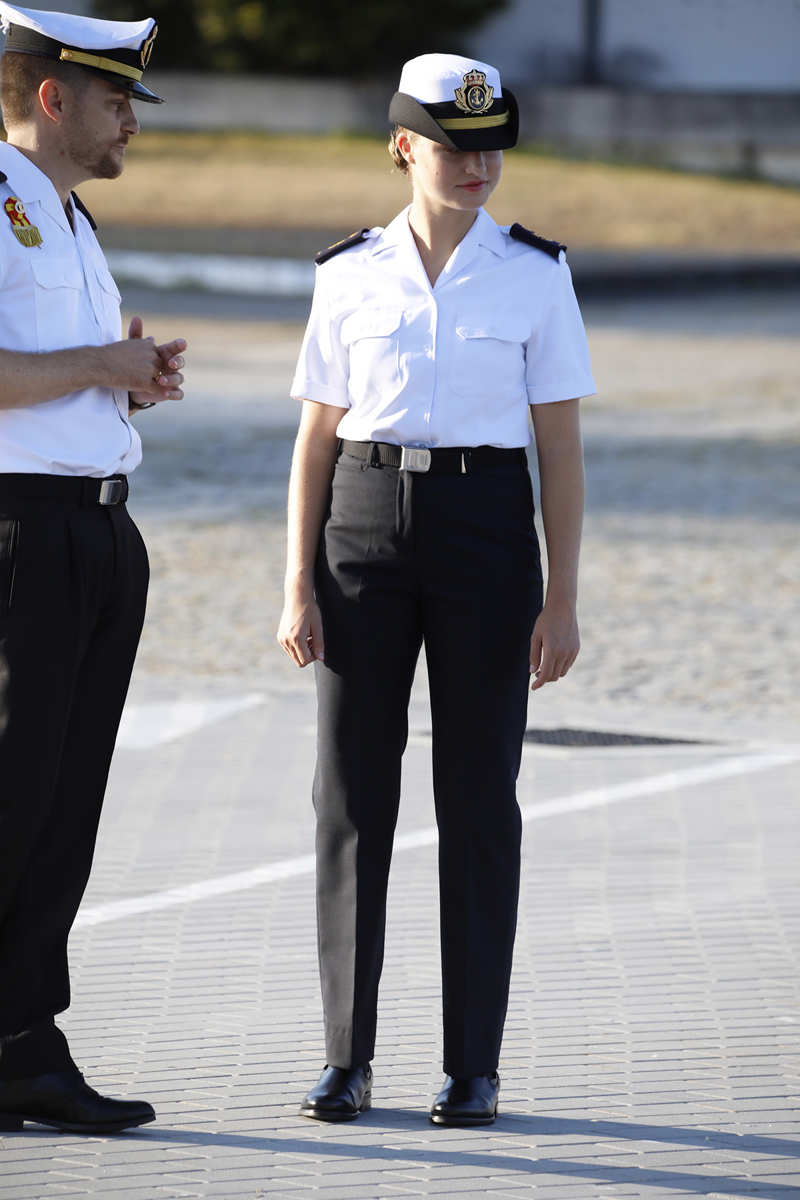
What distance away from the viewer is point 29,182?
11.6 feet

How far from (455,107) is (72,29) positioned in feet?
2.27

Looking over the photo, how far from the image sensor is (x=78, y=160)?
360 centimetres

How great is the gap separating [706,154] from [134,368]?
134 ft

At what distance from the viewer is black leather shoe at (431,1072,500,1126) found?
12.2 feet

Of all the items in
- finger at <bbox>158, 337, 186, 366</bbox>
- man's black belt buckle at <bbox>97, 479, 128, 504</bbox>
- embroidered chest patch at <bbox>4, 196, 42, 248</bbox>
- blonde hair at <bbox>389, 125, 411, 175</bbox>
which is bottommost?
man's black belt buckle at <bbox>97, 479, 128, 504</bbox>

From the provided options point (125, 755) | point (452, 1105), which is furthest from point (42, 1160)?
point (125, 755)

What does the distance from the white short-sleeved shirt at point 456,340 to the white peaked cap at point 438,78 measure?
0.79 feet

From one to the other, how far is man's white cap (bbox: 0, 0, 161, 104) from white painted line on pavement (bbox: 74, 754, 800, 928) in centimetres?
224

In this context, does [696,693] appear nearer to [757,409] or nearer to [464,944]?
[464,944]

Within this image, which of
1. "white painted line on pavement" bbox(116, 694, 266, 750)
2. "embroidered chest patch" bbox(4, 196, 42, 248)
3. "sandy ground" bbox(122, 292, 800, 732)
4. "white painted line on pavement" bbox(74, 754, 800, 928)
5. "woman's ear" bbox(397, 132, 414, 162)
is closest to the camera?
"embroidered chest patch" bbox(4, 196, 42, 248)

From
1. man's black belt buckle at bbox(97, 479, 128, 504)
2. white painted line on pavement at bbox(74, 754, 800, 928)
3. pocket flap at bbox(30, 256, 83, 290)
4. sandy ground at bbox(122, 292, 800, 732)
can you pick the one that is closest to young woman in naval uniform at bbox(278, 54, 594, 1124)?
man's black belt buckle at bbox(97, 479, 128, 504)

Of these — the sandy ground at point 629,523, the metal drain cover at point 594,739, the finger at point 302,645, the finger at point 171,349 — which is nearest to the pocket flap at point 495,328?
the finger at point 171,349

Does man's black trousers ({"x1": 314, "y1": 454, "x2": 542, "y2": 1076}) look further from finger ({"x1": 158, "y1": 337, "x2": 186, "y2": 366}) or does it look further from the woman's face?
the woman's face

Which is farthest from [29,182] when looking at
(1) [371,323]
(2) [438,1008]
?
(2) [438,1008]
